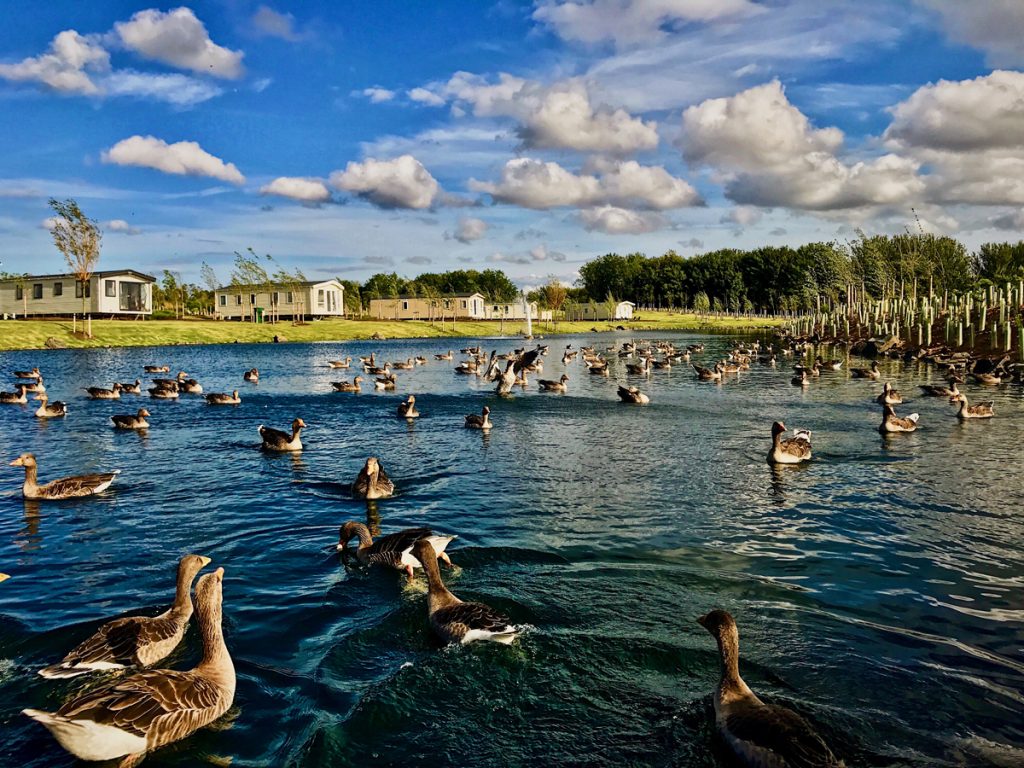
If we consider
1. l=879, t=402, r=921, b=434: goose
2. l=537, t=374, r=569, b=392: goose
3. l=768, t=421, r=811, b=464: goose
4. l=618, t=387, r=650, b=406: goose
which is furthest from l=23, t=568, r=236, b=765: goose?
l=537, t=374, r=569, b=392: goose

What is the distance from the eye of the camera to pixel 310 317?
458ft

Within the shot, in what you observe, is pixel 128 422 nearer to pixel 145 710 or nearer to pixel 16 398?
pixel 16 398

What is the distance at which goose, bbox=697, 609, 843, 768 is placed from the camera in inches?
276

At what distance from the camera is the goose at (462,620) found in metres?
9.90

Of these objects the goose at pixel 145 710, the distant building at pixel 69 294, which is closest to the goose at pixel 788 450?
the goose at pixel 145 710

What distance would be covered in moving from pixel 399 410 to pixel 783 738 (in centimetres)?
2761

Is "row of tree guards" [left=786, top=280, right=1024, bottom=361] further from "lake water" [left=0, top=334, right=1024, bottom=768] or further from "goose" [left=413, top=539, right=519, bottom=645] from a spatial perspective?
"goose" [left=413, top=539, right=519, bottom=645]

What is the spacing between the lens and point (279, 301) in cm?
13800

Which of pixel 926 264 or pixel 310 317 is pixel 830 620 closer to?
pixel 926 264

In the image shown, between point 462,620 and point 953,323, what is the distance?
7594 centimetres

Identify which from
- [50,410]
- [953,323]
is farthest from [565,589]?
[953,323]

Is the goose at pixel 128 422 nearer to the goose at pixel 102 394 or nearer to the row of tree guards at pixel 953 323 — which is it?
the goose at pixel 102 394

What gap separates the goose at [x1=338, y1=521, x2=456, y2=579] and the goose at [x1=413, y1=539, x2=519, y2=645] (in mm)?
1427

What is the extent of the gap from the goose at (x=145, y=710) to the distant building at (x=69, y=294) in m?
112
